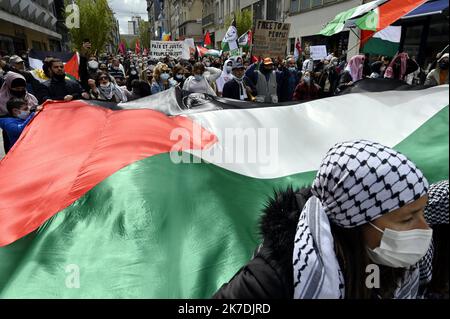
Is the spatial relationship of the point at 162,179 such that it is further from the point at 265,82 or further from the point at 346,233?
the point at 265,82

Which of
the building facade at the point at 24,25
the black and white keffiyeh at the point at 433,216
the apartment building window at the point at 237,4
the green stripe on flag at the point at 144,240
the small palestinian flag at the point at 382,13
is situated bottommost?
the green stripe on flag at the point at 144,240

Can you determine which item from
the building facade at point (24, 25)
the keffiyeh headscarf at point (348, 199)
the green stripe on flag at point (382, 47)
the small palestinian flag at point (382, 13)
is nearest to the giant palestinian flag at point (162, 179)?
the keffiyeh headscarf at point (348, 199)

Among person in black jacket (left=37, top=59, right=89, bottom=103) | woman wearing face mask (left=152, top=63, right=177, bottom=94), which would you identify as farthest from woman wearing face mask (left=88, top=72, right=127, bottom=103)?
woman wearing face mask (left=152, top=63, right=177, bottom=94)

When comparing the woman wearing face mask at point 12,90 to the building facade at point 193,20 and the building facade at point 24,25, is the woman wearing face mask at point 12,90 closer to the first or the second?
the building facade at point 24,25

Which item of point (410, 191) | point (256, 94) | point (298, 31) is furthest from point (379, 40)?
point (298, 31)

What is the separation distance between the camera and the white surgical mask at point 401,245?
109 centimetres

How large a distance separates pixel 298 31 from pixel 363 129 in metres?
23.2

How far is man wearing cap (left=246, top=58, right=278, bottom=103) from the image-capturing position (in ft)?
22.7

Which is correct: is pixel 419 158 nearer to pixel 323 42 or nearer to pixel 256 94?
pixel 256 94

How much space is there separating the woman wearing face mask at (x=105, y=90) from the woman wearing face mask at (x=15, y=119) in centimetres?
214

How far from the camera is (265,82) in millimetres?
6957

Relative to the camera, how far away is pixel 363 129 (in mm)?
2828

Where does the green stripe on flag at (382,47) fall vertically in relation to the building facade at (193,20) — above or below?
below

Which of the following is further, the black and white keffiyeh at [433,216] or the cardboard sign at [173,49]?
the cardboard sign at [173,49]
